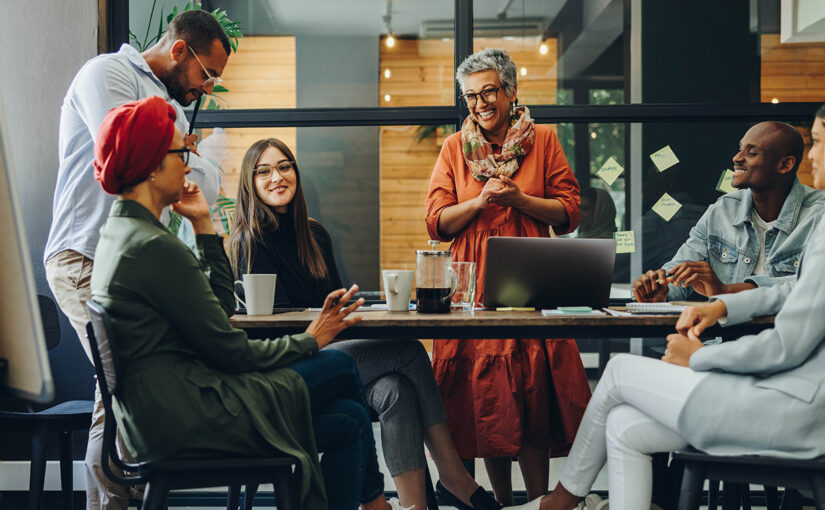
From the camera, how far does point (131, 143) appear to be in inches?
62.0

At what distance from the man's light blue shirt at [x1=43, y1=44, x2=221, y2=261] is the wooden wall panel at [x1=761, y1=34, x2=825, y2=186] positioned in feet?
9.06

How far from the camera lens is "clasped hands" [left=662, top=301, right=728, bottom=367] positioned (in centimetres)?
173

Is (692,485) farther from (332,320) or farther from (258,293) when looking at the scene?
(258,293)

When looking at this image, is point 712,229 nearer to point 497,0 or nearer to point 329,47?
point 497,0

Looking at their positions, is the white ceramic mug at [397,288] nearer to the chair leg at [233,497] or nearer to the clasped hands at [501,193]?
the clasped hands at [501,193]

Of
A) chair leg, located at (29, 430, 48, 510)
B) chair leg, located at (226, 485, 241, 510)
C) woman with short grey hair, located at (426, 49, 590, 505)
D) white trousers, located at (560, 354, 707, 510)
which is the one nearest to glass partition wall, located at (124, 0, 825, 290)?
woman with short grey hair, located at (426, 49, 590, 505)

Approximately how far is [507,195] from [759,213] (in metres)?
0.94

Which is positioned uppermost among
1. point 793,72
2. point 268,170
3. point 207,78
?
point 793,72

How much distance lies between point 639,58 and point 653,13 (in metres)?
0.23

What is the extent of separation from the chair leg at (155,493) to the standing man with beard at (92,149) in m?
0.68

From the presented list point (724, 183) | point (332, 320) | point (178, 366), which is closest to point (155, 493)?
point (178, 366)

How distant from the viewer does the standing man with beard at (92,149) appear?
7.00 feet

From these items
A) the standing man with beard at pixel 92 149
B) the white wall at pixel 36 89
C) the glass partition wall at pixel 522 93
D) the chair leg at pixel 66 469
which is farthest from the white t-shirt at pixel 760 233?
the white wall at pixel 36 89

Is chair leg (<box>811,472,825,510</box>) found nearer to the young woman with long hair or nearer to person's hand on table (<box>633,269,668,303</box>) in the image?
person's hand on table (<box>633,269,668,303</box>)
